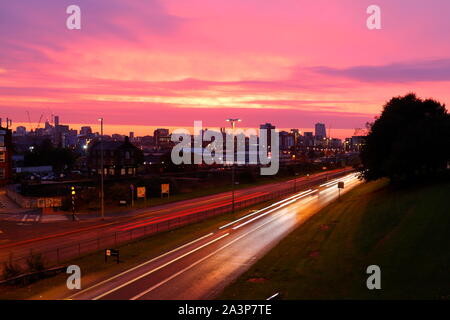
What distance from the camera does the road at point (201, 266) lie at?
19984 mm

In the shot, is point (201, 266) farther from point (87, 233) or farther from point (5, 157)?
point (5, 157)

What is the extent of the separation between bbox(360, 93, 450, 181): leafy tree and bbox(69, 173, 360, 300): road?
1661cm

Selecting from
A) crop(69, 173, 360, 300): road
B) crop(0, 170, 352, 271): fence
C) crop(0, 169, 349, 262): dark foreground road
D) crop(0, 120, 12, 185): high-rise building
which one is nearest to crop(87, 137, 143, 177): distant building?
crop(0, 120, 12, 185): high-rise building

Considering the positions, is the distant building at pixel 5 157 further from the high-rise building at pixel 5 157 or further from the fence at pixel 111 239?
the fence at pixel 111 239

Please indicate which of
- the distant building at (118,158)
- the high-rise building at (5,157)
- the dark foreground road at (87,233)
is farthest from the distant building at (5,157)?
the dark foreground road at (87,233)

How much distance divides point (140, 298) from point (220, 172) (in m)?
80.4

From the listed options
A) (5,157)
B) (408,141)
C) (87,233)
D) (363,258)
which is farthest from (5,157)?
(363,258)

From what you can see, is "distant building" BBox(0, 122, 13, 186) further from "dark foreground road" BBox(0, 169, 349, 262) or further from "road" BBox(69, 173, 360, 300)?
"road" BBox(69, 173, 360, 300)

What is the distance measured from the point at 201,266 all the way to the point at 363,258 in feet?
32.0

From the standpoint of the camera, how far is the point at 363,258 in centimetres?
2412

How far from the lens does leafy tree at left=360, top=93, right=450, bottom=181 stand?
1937 inches

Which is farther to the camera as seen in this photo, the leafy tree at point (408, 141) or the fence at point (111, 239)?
the leafy tree at point (408, 141)

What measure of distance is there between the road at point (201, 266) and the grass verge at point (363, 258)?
1.15m
